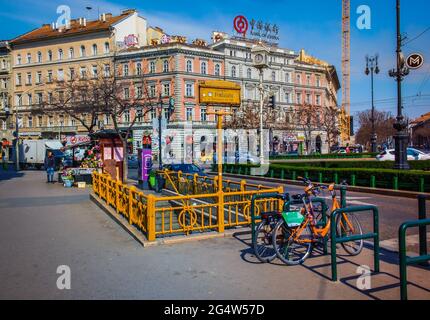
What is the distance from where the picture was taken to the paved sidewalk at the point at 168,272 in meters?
4.96

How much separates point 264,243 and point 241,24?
56.3 m

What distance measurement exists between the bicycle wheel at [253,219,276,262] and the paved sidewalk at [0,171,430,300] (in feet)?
0.50

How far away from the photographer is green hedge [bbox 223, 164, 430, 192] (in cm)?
1461

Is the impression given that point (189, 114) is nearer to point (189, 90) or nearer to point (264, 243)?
point (189, 90)

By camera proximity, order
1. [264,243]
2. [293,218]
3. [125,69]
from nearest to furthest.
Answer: [293,218] < [264,243] < [125,69]

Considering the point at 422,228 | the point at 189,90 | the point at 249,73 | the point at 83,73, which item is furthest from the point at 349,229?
the point at 249,73

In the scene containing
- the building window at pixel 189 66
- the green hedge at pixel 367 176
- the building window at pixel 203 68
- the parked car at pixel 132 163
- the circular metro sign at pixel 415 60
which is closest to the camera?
the green hedge at pixel 367 176

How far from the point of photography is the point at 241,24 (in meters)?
58.2

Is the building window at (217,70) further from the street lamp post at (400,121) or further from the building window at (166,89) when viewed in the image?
the street lamp post at (400,121)

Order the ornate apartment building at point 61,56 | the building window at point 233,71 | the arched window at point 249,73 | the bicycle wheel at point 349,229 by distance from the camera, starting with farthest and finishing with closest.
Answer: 1. the arched window at point 249,73
2. the building window at point 233,71
3. the ornate apartment building at point 61,56
4. the bicycle wheel at point 349,229

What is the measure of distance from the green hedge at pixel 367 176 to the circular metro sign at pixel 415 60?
183 inches

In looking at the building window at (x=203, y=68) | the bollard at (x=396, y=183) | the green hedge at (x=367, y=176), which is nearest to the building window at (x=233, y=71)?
the building window at (x=203, y=68)
